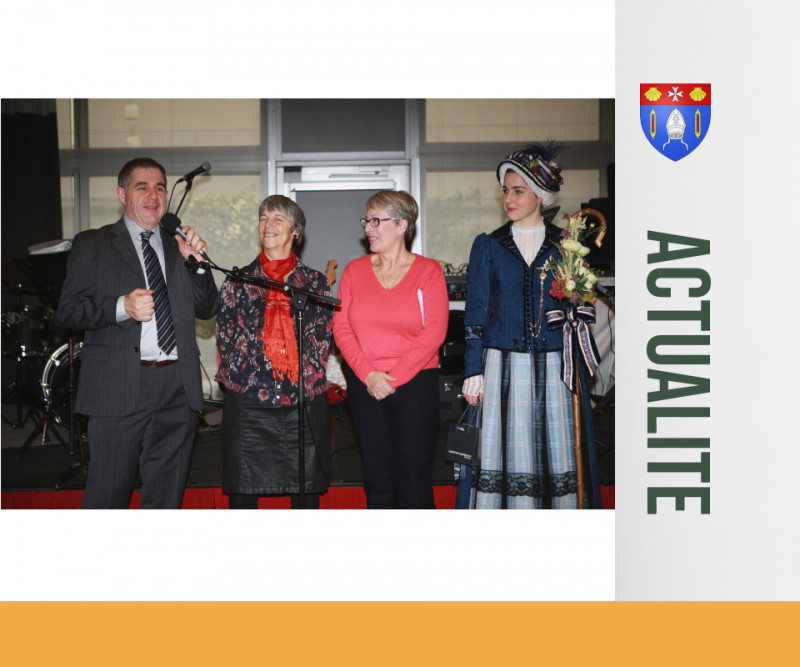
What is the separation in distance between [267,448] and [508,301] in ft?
3.98

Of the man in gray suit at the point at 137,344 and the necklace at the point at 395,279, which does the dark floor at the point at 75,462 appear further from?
the necklace at the point at 395,279

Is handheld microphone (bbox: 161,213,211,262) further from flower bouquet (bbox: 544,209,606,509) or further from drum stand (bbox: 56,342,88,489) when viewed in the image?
drum stand (bbox: 56,342,88,489)

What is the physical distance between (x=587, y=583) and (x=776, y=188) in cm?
153

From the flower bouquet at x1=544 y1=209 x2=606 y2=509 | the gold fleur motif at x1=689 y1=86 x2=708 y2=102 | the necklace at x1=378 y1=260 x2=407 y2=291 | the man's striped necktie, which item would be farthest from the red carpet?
the gold fleur motif at x1=689 y1=86 x2=708 y2=102

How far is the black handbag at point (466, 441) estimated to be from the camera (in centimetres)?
312

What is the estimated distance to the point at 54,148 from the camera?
7.09 m

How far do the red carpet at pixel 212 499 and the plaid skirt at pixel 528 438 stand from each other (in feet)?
2.81

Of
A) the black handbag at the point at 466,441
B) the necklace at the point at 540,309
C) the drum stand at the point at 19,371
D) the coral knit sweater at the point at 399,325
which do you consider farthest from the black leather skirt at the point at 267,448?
the drum stand at the point at 19,371

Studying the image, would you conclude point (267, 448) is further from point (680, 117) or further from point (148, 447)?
point (680, 117)

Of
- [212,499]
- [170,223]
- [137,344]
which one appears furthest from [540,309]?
[212,499]

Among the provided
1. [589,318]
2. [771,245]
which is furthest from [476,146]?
[771,245]

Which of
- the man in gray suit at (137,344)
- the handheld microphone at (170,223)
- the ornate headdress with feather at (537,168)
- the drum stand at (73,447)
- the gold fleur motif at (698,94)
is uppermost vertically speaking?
the gold fleur motif at (698,94)

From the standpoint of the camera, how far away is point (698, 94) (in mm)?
2555

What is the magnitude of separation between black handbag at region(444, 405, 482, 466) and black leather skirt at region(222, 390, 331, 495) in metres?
0.57
